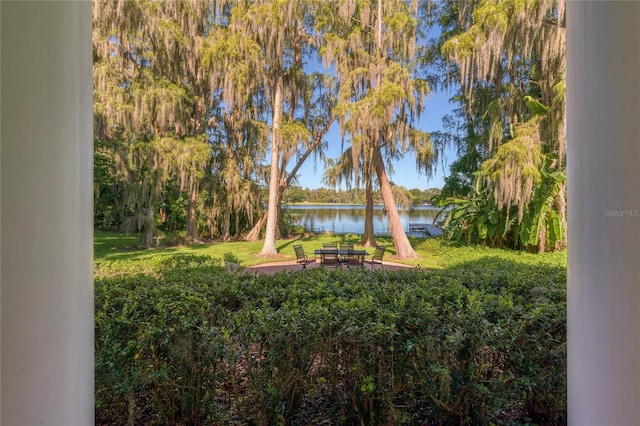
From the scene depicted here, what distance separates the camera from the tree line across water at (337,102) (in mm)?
10344

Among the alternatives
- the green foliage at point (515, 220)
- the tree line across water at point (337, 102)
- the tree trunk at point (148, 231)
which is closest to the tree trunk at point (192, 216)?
the tree line across water at point (337, 102)

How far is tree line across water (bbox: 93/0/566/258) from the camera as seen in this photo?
1034cm

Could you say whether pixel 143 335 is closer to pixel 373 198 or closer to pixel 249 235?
pixel 373 198

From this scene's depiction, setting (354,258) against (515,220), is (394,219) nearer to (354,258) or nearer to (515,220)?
(354,258)

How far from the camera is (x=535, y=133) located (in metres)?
10.3

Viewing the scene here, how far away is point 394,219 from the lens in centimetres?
1242

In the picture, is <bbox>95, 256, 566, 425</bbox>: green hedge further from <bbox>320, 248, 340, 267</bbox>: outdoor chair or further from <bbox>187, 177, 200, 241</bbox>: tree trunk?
<bbox>187, 177, 200, 241</bbox>: tree trunk

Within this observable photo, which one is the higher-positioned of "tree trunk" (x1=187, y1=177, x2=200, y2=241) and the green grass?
"tree trunk" (x1=187, y1=177, x2=200, y2=241)

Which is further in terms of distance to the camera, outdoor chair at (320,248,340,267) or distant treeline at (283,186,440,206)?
distant treeline at (283,186,440,206)
